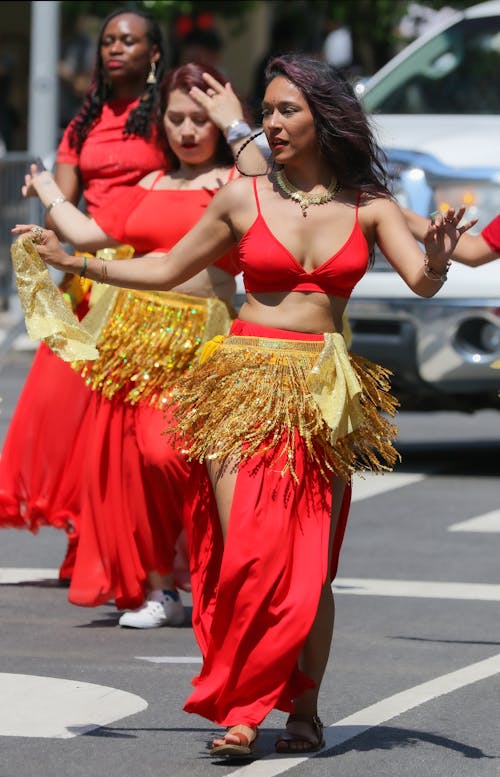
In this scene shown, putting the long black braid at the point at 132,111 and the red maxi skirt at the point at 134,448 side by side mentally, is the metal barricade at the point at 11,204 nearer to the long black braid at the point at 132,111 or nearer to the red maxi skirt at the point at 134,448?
the long black braid at the point at 132,111

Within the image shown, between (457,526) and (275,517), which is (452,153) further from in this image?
(275,517)

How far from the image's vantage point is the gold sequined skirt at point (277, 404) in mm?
5957

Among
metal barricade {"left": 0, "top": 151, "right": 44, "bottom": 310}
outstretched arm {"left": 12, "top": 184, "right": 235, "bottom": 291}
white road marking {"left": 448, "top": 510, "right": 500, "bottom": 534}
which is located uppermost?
outstretched arm {"left": 12, "top": 184, "right": 235, "bottom": 291}

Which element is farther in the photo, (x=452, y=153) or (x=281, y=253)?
(x=452, y=153)

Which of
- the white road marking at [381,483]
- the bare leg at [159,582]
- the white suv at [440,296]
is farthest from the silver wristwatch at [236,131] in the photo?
the white road marking at [381,483]

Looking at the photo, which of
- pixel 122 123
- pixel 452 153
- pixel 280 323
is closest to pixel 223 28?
pixel 452 153

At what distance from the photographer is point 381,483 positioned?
1143 centimetres

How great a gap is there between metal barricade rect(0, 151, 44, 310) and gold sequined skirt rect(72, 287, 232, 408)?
10697mm

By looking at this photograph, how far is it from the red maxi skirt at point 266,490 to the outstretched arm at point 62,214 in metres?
1.33

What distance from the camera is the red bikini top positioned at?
235 inches

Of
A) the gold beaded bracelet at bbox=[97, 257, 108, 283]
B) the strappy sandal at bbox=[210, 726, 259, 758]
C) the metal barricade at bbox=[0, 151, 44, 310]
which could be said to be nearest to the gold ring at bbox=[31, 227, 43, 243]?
the gold beaded bracelet at bbox=[97, 257, 108, 283]

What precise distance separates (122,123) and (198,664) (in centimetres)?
235

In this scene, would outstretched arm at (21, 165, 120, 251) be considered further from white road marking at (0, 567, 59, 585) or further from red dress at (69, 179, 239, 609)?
white road marking at (0, 567, 59, 585)

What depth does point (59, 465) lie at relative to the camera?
8.60m
